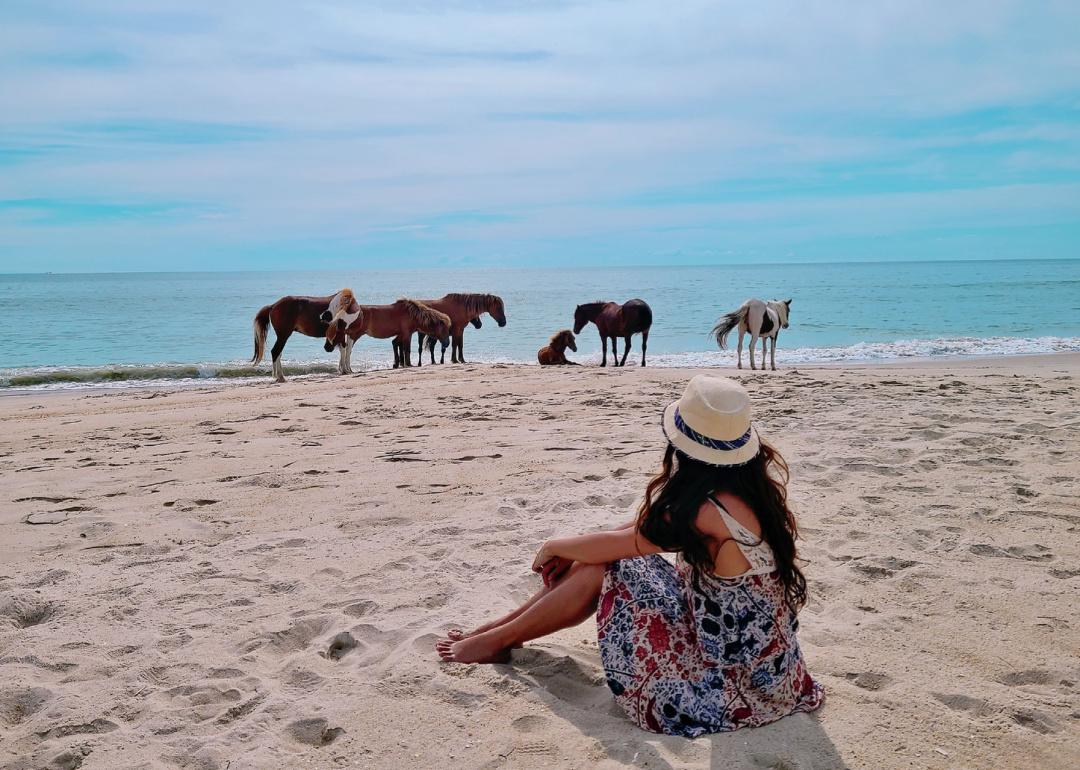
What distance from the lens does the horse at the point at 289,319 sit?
14.7 metres

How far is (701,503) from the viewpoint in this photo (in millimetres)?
2570

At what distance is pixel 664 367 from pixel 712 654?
512 inches

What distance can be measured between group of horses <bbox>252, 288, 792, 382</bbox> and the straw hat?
1186cm

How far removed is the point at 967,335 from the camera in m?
23.5

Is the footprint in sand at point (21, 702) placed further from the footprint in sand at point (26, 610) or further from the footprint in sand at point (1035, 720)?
the footprint in sand at point (1035, 720)

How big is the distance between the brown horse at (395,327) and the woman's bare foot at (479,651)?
12.2 meters

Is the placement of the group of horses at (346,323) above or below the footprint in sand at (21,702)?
above

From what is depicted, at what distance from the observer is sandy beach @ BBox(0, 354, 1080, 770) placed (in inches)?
106

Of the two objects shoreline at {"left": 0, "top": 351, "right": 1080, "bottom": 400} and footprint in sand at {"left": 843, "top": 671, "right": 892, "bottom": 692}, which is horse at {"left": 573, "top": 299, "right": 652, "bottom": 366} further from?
footprint in sand at {"left": 843, "top": 671, "right": 892, "bottom": 692}

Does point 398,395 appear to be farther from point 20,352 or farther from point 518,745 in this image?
point 20,352

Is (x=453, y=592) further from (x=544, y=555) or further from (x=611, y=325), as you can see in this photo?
(x=611, y=325)

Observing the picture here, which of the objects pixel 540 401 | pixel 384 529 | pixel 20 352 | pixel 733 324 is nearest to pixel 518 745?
pixel 384 529

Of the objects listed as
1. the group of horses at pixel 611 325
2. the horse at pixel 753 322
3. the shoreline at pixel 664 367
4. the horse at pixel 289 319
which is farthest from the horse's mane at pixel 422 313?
the horse at pixel 753 322

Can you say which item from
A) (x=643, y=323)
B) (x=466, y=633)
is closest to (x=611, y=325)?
(x=643, y=323)
